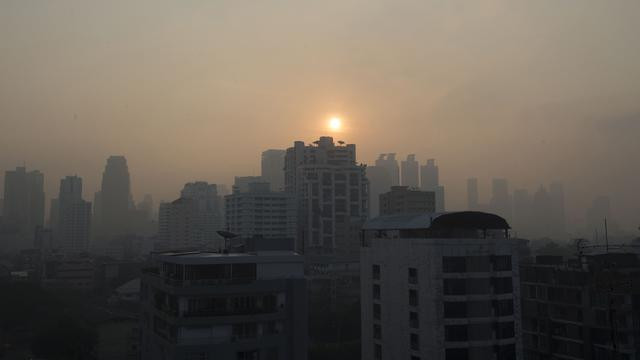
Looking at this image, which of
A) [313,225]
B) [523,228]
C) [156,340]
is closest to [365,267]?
[156,340]

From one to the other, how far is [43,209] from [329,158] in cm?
11559

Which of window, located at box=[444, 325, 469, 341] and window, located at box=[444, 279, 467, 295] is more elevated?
window, located at box=[444, 279, 467, 295]

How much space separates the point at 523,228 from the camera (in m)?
140

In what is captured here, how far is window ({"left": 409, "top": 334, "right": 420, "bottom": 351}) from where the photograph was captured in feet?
84.2

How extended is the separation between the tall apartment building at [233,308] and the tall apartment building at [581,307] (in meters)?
14.2

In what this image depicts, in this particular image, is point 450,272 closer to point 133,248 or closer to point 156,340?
point 156,340

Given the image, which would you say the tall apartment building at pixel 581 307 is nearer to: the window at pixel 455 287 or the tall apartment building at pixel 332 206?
the window at pixel 455 287

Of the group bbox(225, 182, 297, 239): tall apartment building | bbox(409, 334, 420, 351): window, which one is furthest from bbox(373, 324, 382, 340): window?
bbox(225, 182, 297, 239): tall apartment building

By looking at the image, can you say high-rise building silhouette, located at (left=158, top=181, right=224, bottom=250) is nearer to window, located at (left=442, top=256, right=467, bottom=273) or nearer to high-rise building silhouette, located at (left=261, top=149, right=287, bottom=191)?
high-rise building silhouette, located at (left=261, top=149, right=287, bottom=191)

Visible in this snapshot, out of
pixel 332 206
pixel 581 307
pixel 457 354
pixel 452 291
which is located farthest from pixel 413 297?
pixel 332 206

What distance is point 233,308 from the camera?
2277 centimetres

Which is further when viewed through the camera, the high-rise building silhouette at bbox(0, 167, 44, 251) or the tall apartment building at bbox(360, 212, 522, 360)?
the high-rise building silhouette at bbox(0, 167, 44, 251)

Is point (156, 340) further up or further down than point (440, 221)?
further down

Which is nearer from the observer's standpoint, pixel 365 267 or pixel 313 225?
pixel 365 267
